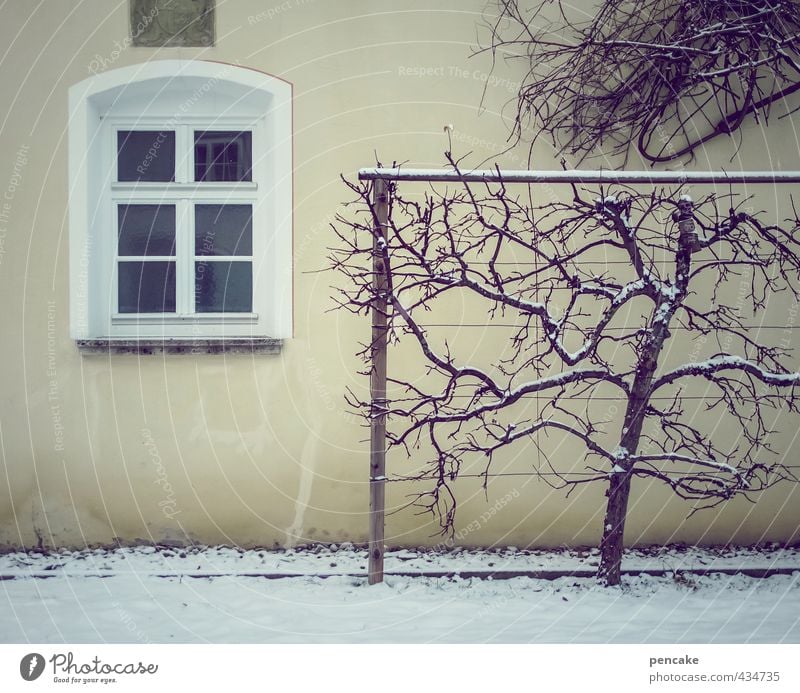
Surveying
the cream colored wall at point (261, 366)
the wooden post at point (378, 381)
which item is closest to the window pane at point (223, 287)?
the cream colored wall at point (261, 366)

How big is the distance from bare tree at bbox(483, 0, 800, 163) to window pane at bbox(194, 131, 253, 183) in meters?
1.67

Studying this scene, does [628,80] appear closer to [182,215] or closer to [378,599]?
[182,215]

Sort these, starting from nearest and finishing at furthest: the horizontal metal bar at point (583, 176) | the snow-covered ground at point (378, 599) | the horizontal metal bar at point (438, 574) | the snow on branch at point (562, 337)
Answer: the snow-covered ground at point (378, 599), the horizontal metal bar at point (583, 176), the horizontal metal bar at point (438, 574), the snow on branch at point (562, 337)

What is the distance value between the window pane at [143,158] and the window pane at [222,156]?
0.59 feet

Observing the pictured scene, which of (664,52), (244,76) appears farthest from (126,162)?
(664,52)

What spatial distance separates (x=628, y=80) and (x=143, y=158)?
10.2 ft

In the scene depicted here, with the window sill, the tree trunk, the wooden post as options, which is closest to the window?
the window sill

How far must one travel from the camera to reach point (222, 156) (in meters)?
4.89

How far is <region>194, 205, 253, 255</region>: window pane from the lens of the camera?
489 centimetres

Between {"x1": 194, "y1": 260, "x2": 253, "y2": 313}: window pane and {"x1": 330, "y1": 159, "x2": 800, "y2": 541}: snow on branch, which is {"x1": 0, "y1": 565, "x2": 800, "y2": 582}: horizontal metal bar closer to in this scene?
{"x1": 330, "y1": 159, "x2": 800, "y2": 541}: snow on branch

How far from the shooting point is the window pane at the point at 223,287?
4.89 m

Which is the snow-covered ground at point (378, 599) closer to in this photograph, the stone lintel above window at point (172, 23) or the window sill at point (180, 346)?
the window sill at point (180, 346)

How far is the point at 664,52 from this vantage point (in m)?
4.34

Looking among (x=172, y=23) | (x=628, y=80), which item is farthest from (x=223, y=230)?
(x=628, y=80)
